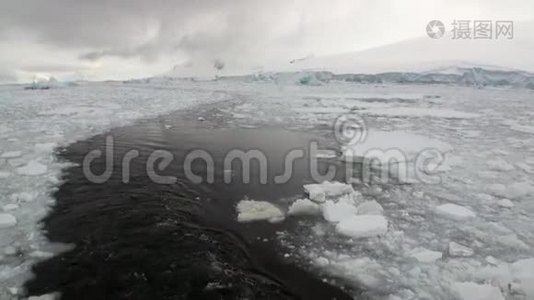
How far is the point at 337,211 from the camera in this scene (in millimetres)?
4016

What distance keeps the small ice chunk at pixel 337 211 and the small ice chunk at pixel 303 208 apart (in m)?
0.10

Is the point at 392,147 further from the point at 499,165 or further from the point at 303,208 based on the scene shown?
the point at 303,208

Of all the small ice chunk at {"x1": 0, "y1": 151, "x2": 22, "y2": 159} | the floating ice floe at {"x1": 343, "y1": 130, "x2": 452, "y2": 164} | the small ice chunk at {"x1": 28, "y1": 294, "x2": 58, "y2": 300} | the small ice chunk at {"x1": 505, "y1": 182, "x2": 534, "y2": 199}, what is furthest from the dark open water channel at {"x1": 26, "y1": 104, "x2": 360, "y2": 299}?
the small ice chunk at {"x1": 505, "y1": 182, "x2": 534, "y2": 199}

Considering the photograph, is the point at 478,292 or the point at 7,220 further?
the point at 7,220

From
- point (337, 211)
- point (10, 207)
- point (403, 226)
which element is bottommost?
point (403, 226)

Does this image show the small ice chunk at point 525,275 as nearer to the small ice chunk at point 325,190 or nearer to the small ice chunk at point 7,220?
the small ice chunk at point 325,190

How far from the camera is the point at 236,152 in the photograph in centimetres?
715

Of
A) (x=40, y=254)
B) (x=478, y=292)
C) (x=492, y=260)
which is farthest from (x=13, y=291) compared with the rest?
(x=492, y=260)

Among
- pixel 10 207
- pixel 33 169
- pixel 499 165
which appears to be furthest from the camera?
pixel 499 165

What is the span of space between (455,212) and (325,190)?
1.50 m

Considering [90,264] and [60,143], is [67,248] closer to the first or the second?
[90,264]

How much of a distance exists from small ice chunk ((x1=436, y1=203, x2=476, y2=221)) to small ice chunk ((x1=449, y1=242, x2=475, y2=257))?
0.73 metres

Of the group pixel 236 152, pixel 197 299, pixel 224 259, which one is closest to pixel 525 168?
pixel 236 152

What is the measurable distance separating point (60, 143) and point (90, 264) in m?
5.21
